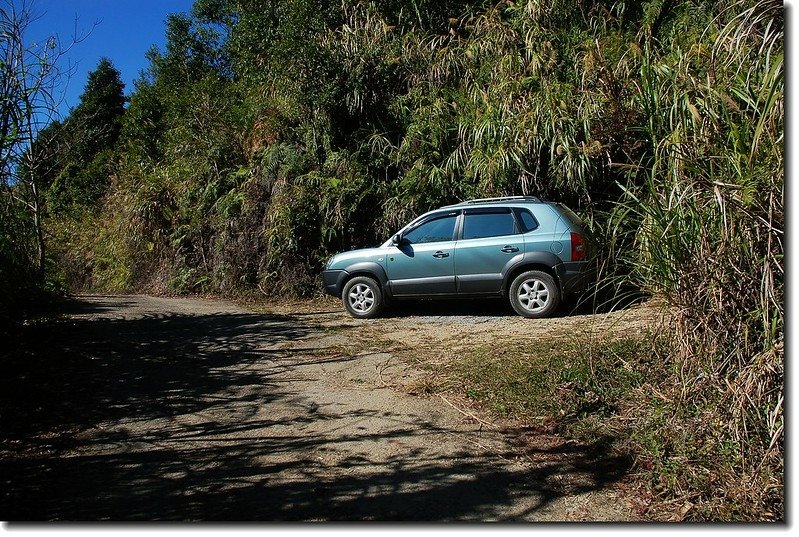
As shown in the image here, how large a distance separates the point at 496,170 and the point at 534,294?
2.28 m

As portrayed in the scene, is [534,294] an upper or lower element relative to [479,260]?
lower

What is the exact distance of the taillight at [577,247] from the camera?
890 centimetres

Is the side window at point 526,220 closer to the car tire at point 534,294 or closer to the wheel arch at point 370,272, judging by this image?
the car tire at point 534,294

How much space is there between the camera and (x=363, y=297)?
10.2m

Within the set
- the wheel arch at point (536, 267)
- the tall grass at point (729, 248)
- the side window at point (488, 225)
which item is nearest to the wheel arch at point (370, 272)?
the side window at point (488, 225)

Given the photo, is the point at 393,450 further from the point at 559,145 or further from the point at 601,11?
the point at 601,11

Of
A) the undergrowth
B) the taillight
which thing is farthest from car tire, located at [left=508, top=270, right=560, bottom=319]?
the undergrowth

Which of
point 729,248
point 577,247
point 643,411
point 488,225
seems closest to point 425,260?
point 488,225

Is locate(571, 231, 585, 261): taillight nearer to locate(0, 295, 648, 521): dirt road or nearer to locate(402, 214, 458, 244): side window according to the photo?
locate(402, 214, 458, 244): side window

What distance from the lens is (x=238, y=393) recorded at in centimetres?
591

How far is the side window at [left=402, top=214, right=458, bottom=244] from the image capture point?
975cm

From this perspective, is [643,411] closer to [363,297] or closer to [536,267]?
[536,267]

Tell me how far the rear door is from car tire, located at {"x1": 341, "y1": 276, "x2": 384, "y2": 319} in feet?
4.26

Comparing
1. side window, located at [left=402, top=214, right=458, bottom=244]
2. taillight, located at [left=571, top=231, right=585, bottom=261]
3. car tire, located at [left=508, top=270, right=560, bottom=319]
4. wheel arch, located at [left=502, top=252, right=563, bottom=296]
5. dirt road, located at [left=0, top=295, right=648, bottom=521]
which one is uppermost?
side window, located at [left=402, top=214, right=458, bottom=244]
